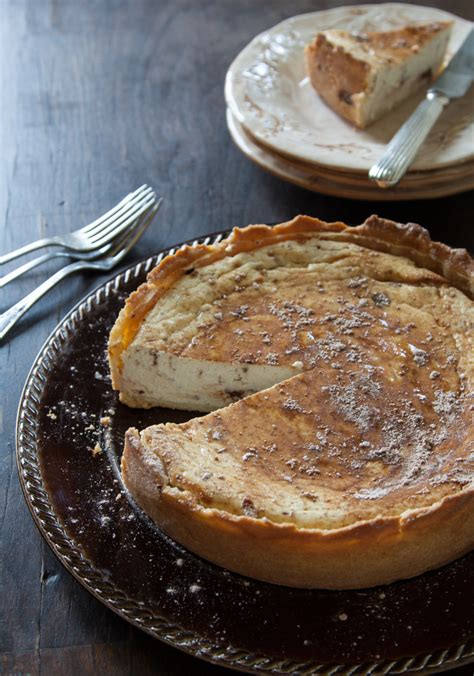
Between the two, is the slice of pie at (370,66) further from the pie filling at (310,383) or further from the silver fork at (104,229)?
the pie filling at (310,383)

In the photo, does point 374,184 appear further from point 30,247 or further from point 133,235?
point 30,247

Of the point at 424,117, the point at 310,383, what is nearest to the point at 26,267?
the point at 310,383

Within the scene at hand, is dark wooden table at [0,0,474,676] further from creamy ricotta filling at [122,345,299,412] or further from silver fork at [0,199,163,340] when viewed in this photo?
creamy ricotta filling at [122,345,299,412]

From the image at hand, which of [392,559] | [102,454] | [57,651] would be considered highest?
[392,559]

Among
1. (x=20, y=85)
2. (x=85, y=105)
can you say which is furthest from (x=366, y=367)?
(x=20, y=85)

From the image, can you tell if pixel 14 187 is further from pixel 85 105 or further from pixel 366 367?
pixel 366 367

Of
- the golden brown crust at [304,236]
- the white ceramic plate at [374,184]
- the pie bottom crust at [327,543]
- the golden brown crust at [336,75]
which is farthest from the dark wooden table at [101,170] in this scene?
the golden brown crust at [304,236]
